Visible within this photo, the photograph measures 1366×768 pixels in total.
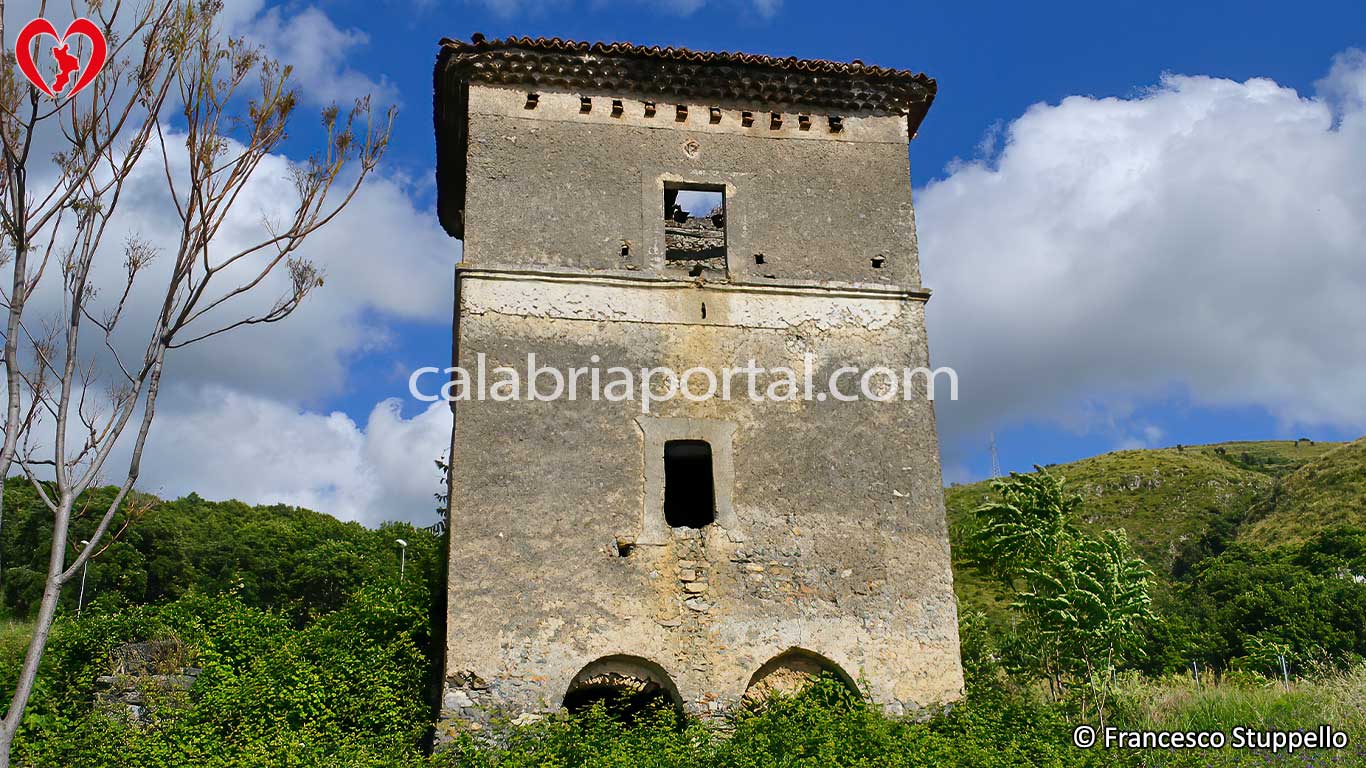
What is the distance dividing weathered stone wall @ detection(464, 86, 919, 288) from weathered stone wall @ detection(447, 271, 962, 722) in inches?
18.2

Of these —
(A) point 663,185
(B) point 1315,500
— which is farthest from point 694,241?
(B) point 1315,500

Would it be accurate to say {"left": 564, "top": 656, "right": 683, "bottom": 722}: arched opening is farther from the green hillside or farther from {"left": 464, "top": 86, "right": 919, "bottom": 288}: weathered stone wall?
the green hillside

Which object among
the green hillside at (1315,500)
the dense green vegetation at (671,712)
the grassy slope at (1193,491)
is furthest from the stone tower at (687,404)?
the green hillside at (1315,500)

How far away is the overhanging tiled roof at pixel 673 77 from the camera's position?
39.5 feet

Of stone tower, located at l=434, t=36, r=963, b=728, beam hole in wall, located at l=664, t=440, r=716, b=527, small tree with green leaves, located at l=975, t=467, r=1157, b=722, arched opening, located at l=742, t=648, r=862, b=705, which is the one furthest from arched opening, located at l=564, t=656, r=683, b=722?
small tree with green leaves, located at l=975, t=467, r=1157, b=722

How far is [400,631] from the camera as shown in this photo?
11.7m

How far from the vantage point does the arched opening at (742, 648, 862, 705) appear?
10570mm

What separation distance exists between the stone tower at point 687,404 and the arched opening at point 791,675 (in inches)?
1.2

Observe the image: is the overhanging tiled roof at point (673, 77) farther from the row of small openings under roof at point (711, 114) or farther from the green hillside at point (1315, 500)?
the green hillside at point (1315, 500)

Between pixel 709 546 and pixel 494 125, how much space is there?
570 centimetres

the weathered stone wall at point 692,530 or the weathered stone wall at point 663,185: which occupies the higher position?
the weathered stone wall at point 663,185

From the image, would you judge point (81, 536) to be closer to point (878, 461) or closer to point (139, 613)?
point (139, 613)

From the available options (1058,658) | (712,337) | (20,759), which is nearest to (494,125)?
(712,337)

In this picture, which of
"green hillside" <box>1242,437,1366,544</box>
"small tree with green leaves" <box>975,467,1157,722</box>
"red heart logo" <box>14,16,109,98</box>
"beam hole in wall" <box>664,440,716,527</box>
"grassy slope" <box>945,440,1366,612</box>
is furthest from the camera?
"grassy slope" <box>945,440,1366,612</box>
